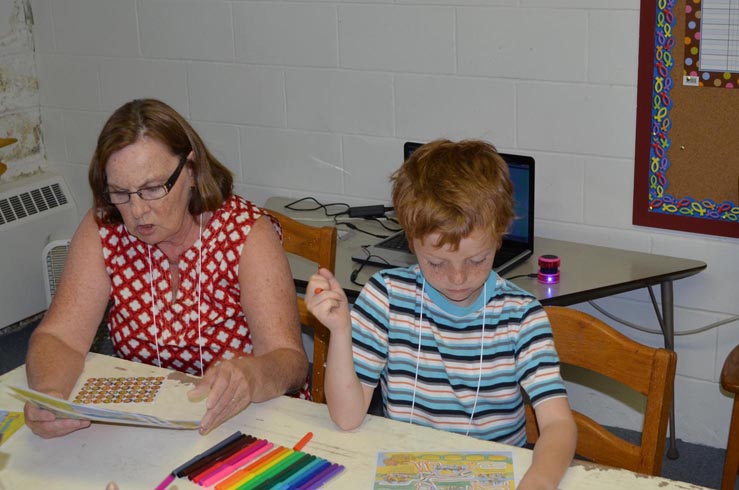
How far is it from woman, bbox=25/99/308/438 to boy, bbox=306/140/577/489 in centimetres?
24

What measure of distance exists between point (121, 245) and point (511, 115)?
1335 mm

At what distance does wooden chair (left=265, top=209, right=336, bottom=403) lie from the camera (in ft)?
6.95

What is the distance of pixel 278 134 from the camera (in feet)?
11.1

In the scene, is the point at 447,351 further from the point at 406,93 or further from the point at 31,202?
the point at 31,202

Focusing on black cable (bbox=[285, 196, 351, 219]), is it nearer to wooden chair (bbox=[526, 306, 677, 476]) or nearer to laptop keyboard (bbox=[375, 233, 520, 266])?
laptop keyboard (bbox=[375, 233, 520, 266])

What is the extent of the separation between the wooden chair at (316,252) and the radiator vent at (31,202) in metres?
1.81

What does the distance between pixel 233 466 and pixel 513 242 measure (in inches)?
56.3

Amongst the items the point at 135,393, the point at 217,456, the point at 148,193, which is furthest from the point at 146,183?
the point at 217,456

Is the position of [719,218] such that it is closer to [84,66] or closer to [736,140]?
[736,140]

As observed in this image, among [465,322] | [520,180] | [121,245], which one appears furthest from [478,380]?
[520,180]

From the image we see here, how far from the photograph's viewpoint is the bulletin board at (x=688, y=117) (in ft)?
8.46

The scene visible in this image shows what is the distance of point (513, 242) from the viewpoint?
2779 mm

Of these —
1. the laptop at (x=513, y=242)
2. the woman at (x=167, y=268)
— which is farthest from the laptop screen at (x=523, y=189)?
the woman at (x=167, y=268)

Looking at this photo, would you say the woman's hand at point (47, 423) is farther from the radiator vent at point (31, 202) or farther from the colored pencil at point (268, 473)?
the radiator vent at point (31, 202)
